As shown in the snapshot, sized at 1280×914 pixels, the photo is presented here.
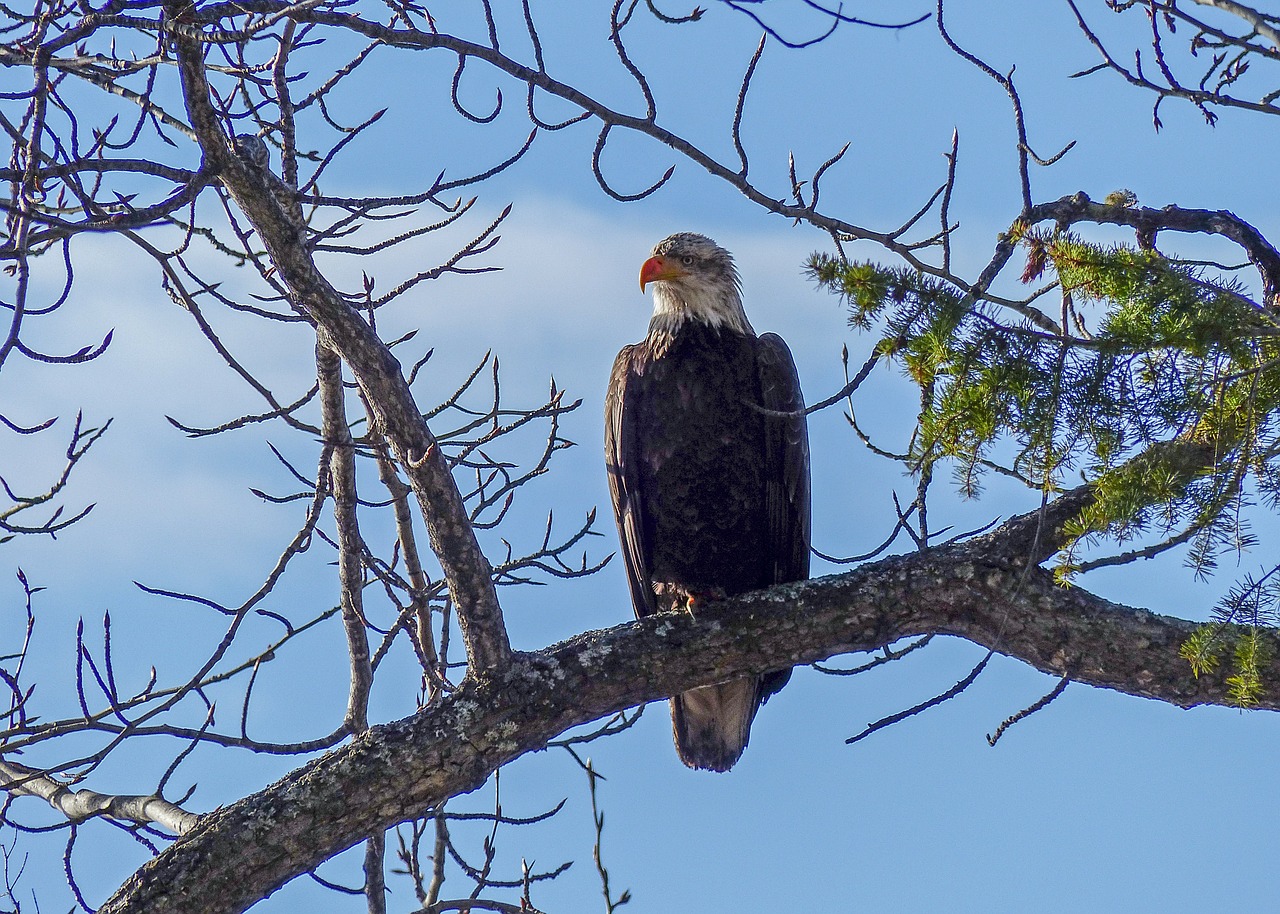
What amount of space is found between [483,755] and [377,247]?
1.31 metres

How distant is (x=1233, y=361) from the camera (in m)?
2.54

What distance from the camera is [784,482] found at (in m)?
4.38

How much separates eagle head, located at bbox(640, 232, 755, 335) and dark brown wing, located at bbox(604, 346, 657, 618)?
0.30m

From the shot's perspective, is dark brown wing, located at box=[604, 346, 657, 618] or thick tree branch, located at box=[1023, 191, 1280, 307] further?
dark brown wing, located at box=[604, 346, 657, 618]

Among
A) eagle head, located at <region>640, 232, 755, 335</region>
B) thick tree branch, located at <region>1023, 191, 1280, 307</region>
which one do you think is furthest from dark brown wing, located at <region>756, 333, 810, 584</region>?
thick tree branch, located at <region>1023, 191, 1280, 307</region>

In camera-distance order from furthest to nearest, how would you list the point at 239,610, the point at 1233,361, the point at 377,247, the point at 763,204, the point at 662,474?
the point at 662,474 → the point at 239,610 → the point at 377,247 → the point at 763,204 → the point at 1233,361

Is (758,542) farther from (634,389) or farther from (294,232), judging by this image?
(294,232)

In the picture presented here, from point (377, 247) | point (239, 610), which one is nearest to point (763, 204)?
point (377, 247)

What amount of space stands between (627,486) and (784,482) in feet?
1.73

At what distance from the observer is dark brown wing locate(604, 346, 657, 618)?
14.6 ft

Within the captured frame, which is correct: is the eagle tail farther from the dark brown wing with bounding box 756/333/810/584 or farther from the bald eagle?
the dark brown wing with bounding box 756/333/810/584

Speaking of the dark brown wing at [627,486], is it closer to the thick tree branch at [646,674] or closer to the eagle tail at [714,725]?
the eagle tail at [714,725]

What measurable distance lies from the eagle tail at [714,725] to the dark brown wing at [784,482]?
11 cm

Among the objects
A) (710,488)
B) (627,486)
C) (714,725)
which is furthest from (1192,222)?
(714,725)
